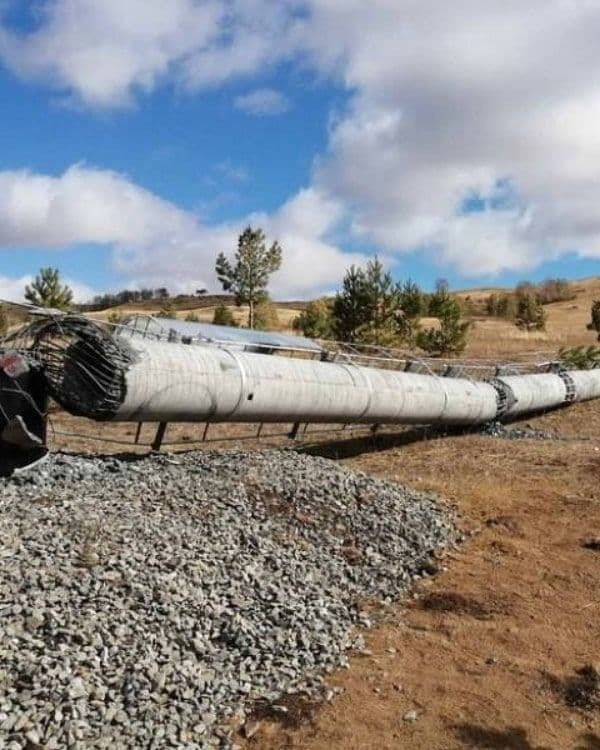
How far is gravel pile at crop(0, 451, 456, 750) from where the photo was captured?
570 cm

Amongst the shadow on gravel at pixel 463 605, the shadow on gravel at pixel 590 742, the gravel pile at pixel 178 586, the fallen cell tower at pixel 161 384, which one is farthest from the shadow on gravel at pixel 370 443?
the shadow on gravel at pixel 590 742

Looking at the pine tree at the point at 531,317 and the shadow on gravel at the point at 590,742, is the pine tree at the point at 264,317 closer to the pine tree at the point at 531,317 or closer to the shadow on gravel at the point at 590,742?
the pine tree at the point at 531,317

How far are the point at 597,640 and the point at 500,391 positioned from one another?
12480mm

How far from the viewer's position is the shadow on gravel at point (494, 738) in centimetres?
573

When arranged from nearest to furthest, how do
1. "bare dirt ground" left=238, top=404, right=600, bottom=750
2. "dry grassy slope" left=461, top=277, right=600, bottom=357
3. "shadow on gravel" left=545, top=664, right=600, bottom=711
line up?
1. "bare dirt ground" left=238, top=404, right=600, bottom=750
2. "shadow on gravel" left=545, top=664, right=600, bottom=711
3. "dry grassy slope" left=461, top=277, right=600, bottom=357

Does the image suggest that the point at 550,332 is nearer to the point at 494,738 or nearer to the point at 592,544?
the point at 592,544

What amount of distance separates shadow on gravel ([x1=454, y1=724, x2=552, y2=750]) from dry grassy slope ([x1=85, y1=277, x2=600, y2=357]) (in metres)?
37.1

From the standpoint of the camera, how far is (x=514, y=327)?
73.1 meters

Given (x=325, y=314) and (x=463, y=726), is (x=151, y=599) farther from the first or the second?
(x=325, y=314)

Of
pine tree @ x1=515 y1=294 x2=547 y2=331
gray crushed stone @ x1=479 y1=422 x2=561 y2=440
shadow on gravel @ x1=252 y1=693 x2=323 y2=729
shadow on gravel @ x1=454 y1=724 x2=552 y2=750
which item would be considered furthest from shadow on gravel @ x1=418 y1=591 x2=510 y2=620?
pine tree @ x1=515 y1=294 x2=547 y2=331

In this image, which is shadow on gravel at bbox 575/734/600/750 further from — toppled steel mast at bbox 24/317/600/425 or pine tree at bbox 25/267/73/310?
pine tree at bbox 25/267/73/310

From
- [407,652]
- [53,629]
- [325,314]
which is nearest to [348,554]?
[407,652]

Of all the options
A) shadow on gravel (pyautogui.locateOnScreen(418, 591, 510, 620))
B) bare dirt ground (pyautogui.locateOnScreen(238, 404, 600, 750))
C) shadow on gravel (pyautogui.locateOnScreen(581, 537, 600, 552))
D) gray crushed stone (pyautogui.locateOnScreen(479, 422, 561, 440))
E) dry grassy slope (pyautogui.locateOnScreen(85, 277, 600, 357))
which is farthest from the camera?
dry grassy slope (pyautogui.locateOnScreen(85, 277, 600, 357))

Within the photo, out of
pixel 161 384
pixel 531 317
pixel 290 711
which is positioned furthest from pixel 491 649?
pixel 531 317
